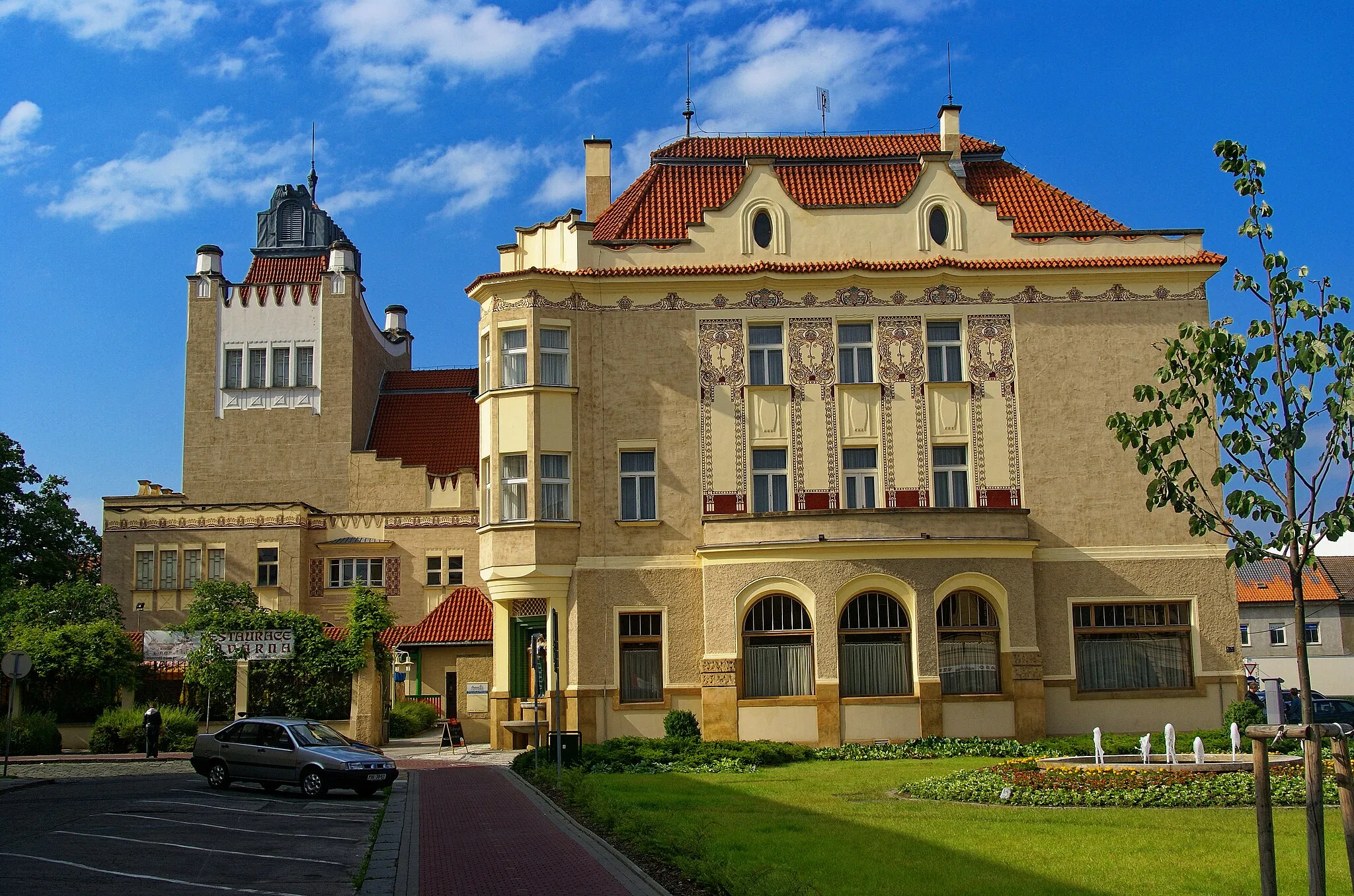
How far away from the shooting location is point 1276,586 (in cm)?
7325

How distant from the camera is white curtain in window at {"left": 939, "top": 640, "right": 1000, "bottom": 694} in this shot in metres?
33.2

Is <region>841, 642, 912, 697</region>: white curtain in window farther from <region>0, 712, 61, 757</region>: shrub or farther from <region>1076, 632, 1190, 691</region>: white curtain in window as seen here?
<region>0, 712, 61, 757</region>: shrub

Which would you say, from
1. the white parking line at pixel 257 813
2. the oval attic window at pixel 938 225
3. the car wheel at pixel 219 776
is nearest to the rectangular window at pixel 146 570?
the car wheel at pixel 219 776

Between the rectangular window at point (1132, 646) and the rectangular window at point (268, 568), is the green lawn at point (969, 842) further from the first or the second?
the rectangular window at point (268, 568)

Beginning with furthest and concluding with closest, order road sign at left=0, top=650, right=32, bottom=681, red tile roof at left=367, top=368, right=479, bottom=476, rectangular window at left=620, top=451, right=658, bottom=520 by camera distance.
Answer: red tile roof at left=367, top=368, right=479, bottom=476 < rectangular window at left=620, top=451, right=658, bottom=520 < road sign at left=0, top=650, right=32, bottom=681

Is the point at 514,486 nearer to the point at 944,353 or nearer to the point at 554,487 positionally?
the point at 554,487

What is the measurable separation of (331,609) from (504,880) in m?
40.6

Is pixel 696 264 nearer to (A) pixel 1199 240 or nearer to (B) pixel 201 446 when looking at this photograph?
(A) pixel 1199 240

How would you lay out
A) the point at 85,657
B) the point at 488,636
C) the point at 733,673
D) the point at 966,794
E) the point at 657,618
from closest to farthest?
the point at 966,794 → the point at 733,673 → the point at 657,618 → the point at 85,657 → the point at 488,636

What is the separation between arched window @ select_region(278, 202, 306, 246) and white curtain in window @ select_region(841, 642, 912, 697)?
41.9 m

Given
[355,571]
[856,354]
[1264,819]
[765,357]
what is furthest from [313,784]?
[355,571]

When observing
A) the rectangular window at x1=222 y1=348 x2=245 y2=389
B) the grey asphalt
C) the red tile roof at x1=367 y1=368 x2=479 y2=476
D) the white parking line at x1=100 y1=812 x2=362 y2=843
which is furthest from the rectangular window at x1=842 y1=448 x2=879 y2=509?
the rectangular window at x1=222 y1=348 x2=245 y2=389

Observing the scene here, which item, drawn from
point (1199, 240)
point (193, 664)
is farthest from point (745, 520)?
point (193, 664)

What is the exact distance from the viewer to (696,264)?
36375 mm
